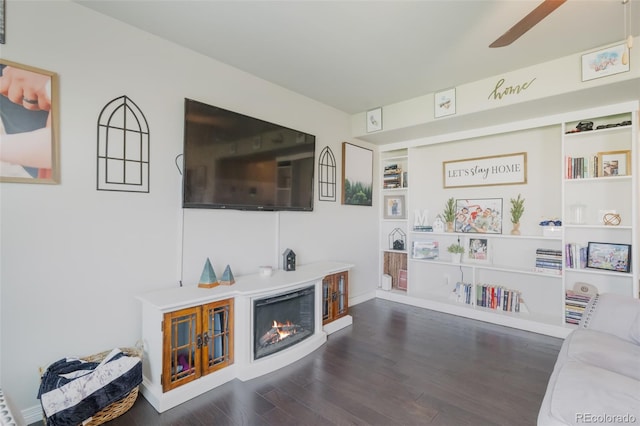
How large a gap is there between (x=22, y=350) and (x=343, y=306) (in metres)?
2.50

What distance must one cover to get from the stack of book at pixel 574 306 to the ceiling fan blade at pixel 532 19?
8.57ft

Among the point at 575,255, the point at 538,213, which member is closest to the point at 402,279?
the point at 538,213

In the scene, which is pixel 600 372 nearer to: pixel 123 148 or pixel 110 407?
pixel 110 407

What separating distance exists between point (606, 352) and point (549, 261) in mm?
1934

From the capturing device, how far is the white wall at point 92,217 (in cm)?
174

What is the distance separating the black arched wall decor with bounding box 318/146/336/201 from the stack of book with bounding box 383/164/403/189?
3.39ft

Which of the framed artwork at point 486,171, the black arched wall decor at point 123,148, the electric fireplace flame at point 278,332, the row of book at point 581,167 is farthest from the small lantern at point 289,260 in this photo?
the row of book at point 581,167

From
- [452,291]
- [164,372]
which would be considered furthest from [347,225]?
[164,372]

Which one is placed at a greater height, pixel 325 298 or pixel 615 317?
pixel 615 317

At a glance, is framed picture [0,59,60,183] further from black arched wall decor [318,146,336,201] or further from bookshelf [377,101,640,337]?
bookshelf [377,101,640,337]

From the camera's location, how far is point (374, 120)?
3.83 metres

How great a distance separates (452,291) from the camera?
12.8ft

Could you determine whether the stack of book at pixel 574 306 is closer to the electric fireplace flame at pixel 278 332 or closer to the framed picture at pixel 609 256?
the framed picture at pixel 609 256

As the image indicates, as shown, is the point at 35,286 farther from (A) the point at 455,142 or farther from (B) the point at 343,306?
(A) the point at 455,142
